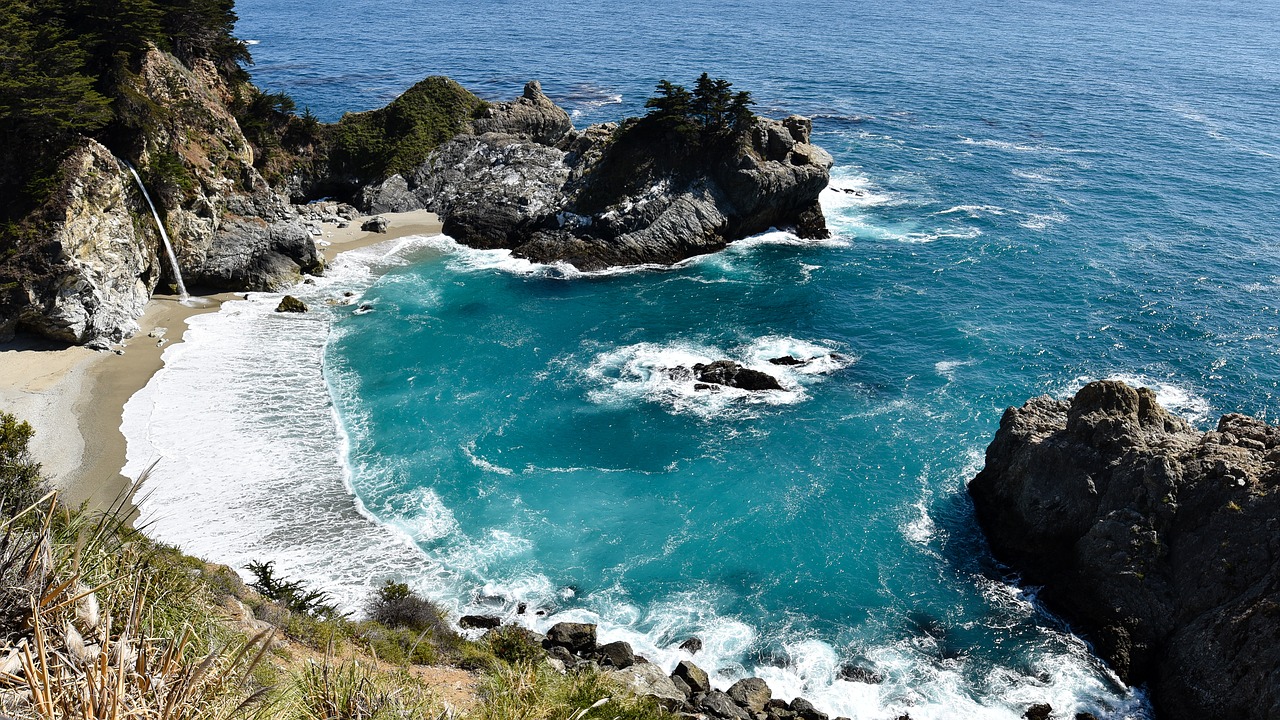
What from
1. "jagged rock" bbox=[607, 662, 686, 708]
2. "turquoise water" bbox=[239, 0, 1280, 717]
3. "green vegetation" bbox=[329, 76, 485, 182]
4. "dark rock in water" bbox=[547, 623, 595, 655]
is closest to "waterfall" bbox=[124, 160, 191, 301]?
"turquoise water" bbox=[239, 0, 1280, 717]

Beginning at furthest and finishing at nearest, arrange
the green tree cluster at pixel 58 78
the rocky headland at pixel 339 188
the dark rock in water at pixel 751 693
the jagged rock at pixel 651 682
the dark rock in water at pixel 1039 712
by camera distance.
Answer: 1. the rocky headland at pixel 339 188
2. the green tree cluster at pixel 58 78
3. the dark rock in water at pixel 1039 712
4. the dark rock in water at pixel 751 693
5. the jagged rock at pixel 651 682

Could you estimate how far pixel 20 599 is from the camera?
6.99 metres

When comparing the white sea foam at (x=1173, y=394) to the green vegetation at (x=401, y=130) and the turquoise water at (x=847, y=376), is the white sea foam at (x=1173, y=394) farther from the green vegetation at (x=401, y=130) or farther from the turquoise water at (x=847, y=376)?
the green vegetation at (x=401, y=130)

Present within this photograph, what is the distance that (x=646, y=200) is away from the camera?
2434 inches

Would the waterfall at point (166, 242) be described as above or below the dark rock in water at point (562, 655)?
above

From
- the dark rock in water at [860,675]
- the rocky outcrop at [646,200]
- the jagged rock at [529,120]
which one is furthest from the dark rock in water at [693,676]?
the jagged rock at [529,120]

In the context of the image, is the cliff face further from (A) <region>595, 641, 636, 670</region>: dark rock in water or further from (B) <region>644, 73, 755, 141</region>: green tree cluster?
(A) <region>595, 641, 636, 670</region>: dark rock in water

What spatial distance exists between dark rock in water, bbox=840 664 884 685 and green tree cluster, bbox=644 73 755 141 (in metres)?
44.4

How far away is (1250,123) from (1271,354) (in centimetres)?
5347

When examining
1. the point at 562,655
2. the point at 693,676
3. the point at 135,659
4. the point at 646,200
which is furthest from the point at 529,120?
the point at 135,659

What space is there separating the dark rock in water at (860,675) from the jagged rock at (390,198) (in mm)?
55632

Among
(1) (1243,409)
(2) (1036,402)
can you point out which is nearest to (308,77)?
(2) (1036,402)

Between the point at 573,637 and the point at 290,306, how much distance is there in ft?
112

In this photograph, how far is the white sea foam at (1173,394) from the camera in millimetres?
40969
